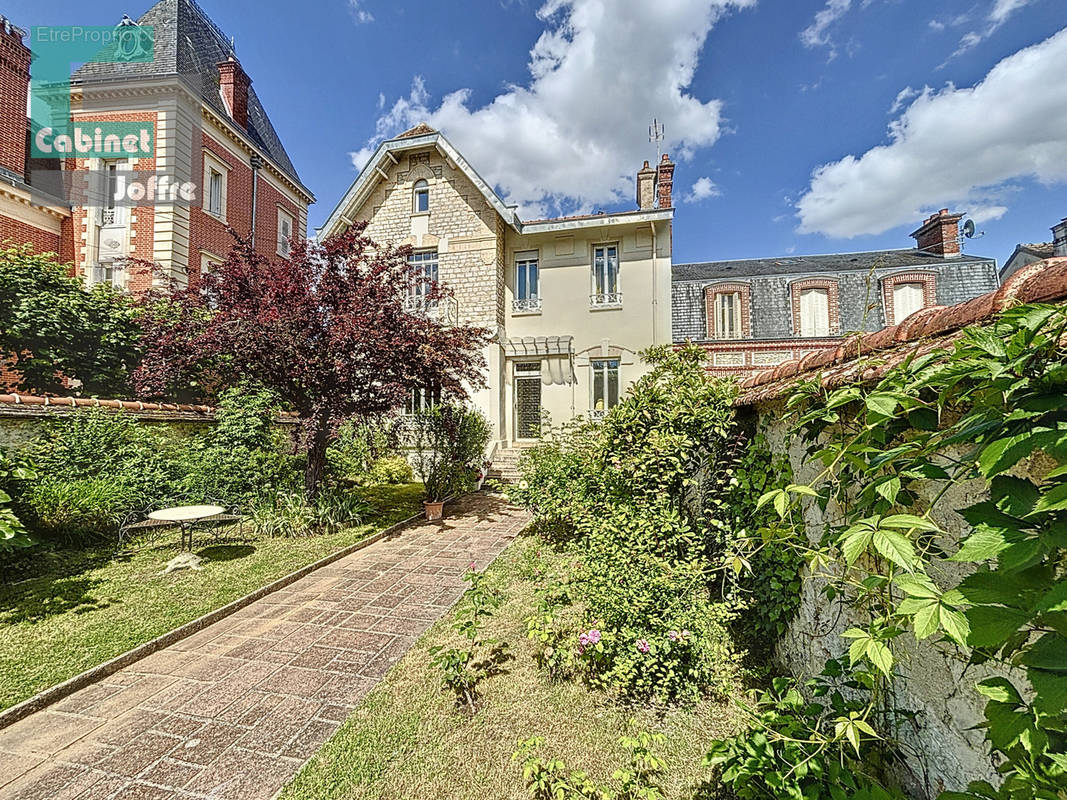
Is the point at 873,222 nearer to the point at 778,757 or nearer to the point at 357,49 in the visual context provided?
the point at 357,49

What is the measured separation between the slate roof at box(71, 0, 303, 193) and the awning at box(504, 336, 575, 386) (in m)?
12.2

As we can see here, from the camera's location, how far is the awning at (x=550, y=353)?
13056 mm

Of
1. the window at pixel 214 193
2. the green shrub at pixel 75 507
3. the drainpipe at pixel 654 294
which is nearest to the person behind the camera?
the green shrub at pixel 75 507

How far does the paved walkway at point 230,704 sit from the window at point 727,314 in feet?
48.7

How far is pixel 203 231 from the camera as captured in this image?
529 inches

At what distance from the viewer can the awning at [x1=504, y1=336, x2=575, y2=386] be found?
Answer: 13.1 metres

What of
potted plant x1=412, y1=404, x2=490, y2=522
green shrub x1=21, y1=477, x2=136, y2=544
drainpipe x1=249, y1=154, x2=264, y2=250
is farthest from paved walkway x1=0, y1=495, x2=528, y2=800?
drainpipe x1=249, y1=154, x2=264, y2=250

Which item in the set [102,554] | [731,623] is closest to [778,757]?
[731,623]

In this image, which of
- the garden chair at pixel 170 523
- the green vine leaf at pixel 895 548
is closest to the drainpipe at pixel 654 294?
the garden chair at pixel 170 523

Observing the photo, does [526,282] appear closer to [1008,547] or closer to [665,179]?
[665,179]

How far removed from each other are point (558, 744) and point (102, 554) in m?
6.85

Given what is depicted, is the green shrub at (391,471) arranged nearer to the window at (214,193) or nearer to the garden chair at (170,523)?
the garden chair at (170,523)

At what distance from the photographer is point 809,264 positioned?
17.8 m

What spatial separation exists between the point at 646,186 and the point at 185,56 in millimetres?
15050
